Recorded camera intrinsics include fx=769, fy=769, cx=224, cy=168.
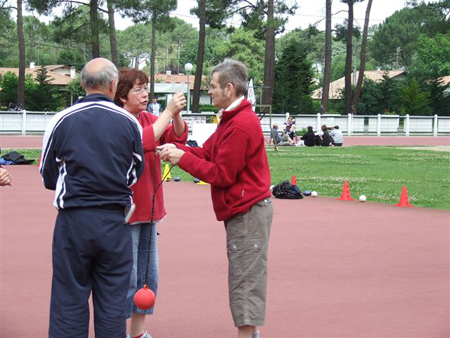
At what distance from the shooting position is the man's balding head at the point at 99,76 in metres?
4.25

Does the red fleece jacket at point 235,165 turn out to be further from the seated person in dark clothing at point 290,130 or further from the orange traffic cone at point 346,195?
the seated person in dark clothing at point 290,130

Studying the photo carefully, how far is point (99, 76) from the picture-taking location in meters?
4.25

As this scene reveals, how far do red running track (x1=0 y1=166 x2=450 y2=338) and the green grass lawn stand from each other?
8.53ft

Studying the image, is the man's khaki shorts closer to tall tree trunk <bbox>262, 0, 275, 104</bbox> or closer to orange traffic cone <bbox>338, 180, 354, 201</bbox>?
orange traffic cone <bbox>338, 180, 354, 201</bbox>

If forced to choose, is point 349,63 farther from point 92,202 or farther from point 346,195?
point 92,202

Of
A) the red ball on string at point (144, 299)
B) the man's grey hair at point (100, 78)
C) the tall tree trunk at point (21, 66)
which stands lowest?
the red ball on string at point (144, 299)

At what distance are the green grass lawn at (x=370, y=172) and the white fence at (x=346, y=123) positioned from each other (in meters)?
11.8

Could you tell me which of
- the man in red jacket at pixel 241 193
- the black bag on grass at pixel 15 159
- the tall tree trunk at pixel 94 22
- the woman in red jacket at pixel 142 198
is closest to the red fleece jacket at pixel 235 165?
the man in red jacket at pixel 241 193

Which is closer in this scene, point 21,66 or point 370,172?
point 370,172

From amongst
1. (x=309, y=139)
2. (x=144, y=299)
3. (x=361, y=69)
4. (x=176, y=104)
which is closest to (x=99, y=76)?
(x=176, y=104)

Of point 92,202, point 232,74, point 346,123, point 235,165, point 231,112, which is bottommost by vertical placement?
point 346,123

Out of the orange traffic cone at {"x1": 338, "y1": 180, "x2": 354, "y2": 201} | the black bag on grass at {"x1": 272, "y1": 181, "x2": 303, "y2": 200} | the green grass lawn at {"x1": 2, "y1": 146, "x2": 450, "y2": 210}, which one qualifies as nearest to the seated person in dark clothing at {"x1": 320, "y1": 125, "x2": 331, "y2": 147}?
the green grass lawn at {"x1": 2, "y1": 146, "x2": 450, "y2": 210}

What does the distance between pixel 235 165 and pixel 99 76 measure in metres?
0.99

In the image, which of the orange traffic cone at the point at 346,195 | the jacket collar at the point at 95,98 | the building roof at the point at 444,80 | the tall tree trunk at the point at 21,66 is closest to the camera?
the jacket collar at the point at 95,98
